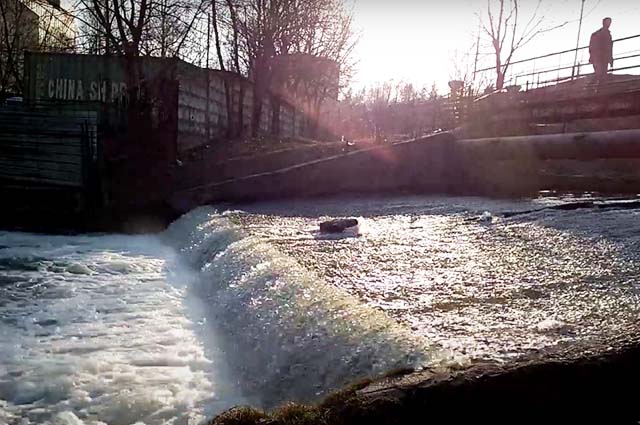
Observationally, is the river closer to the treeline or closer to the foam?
the foam

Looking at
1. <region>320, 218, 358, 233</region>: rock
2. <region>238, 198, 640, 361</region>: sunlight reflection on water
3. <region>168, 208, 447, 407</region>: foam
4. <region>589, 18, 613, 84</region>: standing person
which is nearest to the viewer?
<region>168, 208, 447, 407</region>: foam

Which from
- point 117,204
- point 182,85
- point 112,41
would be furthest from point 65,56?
point 117,204

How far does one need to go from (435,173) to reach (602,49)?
16.9ft

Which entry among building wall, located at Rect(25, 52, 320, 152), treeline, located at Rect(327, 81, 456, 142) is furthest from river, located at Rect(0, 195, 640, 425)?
treeline, located at Rect(327, 81, 456, 142)

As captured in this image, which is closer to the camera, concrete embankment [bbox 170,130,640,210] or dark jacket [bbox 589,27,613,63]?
concrete embankment [bbox 170,130,640,210]

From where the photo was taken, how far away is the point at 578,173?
55.4 ft

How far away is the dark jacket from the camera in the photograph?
1477 centimetres

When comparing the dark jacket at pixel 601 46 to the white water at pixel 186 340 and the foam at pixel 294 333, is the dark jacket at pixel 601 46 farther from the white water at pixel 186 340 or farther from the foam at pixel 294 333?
the foam at pixel 294 333

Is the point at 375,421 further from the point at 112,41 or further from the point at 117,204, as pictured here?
the point at 112,41

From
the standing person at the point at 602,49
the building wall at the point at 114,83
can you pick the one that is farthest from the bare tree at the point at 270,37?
the standing person at the point at 602,49

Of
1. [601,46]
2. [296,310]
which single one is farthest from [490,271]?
[601,46]

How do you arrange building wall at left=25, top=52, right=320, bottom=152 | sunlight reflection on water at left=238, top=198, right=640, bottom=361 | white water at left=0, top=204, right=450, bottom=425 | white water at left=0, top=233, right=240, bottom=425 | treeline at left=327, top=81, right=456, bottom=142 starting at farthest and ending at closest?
treeline at left=327, top=81, right=456, bottom=142
building wall at left=25, top=52, right=320, bottom=152
white water at left=0, top=233, right=240, bottom=425
white water at left=0, top=204, right=450, bottom=425
sunlight reflection on water at left=238, top=198, right=640, bottom=361

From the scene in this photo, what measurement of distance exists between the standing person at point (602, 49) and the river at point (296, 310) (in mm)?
7663

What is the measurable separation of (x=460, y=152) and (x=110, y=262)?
8.92m
